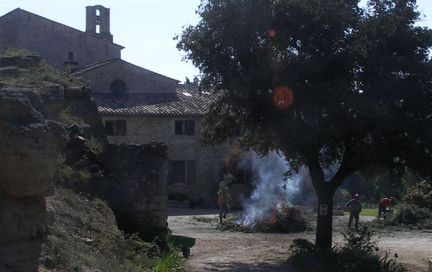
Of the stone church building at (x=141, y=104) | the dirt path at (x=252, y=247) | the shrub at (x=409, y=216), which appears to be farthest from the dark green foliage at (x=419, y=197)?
the stone church building at (x=141, y=104)

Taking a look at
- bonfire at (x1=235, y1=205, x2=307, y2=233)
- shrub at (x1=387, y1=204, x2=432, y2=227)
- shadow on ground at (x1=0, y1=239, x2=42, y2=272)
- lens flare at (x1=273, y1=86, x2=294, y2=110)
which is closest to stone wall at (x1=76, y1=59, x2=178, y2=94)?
bonfire at (x1=235, y1=205, x2=307, y2=233)

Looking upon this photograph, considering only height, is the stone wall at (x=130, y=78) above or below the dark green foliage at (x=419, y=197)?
above

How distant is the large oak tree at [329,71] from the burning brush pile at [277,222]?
1009cm

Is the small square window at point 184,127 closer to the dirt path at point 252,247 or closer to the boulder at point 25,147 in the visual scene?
the dirt path at point 252,247

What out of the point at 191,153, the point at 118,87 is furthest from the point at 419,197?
the point at 118,87

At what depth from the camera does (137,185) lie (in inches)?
565

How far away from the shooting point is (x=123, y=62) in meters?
42.4

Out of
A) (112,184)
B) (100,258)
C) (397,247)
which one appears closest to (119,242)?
(100,258)

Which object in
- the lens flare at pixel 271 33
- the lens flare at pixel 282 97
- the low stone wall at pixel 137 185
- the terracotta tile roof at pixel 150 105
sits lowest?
the low stone wall at pixel 137 185

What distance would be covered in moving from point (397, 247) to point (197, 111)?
72.2ft

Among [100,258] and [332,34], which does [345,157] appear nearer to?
[332,34]

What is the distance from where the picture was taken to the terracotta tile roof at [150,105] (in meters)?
40.9

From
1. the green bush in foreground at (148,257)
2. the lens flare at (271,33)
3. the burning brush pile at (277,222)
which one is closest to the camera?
the green bush in foreground at (148,257)

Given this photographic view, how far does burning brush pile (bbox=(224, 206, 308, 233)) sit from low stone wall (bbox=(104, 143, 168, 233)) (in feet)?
40.8
